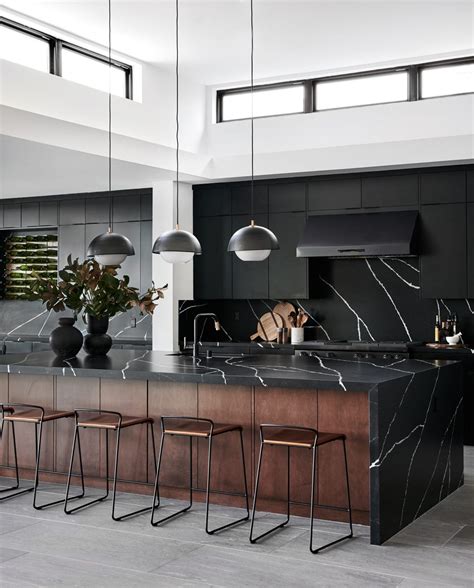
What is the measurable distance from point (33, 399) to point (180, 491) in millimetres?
1374

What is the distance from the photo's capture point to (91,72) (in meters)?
7.24

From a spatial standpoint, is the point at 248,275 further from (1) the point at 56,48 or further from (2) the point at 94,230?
(1) the point at 56,48

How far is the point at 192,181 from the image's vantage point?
28.3 feet

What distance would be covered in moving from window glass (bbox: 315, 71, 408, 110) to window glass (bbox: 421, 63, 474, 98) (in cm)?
20

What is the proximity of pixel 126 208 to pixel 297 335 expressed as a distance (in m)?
2.40

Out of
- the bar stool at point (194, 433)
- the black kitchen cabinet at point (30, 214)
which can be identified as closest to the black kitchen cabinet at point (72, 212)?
the black kitchen cabinet at point (30, 214)

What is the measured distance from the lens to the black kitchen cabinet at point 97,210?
9453 mm

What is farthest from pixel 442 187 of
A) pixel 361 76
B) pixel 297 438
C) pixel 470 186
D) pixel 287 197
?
pixel 297 438

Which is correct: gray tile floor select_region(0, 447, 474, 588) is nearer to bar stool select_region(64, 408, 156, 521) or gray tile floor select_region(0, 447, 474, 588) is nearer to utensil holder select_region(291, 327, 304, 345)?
bar stool select_region(64, 408, 156, 521)

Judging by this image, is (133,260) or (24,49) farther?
(133,260)

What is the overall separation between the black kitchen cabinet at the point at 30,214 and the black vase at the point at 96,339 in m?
3.83

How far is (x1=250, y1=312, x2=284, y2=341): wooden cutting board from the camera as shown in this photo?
28.8 feet

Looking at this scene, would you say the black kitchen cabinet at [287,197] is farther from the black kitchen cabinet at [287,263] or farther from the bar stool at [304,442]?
the bar stool at [304,442]

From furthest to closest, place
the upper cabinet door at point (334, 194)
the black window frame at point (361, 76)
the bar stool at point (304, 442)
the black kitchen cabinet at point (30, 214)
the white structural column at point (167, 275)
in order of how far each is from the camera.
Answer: the black kitchen cabinet at point (30, 214), the white structural column at point (167, 275), the upper cabinet door at point (334, 194), the black window frame at point (361, 76), the bar stool at point (304, 442)
